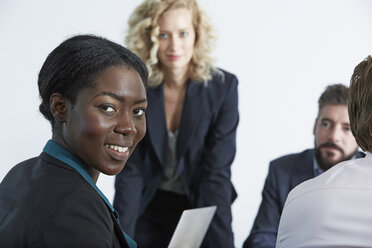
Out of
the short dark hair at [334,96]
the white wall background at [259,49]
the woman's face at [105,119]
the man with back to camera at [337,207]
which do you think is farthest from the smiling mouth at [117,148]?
the white wall background at [259,49]

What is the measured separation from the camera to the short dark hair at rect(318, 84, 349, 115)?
3.00 meters

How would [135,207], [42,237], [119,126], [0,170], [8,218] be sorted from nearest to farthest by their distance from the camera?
[42,237], [8,218], [119,126], [135,207], [0,170]

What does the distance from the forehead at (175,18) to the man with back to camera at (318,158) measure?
79cm

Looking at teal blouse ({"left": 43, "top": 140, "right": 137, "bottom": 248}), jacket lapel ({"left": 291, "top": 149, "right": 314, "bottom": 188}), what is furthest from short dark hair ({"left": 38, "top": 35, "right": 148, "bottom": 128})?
jacket lapel ({"left": 291, "top": 149, "right": 314, "bottom": 188})

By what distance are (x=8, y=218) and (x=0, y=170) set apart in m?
3.56

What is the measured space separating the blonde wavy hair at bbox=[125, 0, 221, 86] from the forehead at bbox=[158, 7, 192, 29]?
18mm

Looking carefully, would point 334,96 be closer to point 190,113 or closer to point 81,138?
point 190,113

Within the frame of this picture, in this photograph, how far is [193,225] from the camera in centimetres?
188

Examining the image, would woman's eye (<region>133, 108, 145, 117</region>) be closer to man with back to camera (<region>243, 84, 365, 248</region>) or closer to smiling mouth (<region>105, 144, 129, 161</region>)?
smiling mouth (<region>105, 144, 129, 161</region>)

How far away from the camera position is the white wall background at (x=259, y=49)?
4.76 m

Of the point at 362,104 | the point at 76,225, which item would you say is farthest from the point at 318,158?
the point at 76,225

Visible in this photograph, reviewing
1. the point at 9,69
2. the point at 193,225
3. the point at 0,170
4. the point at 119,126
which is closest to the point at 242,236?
the point at 0,170

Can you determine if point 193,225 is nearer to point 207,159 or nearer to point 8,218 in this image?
point 8,218

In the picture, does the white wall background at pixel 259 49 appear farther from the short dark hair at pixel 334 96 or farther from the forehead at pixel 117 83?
the forehead at pixel 117 83
